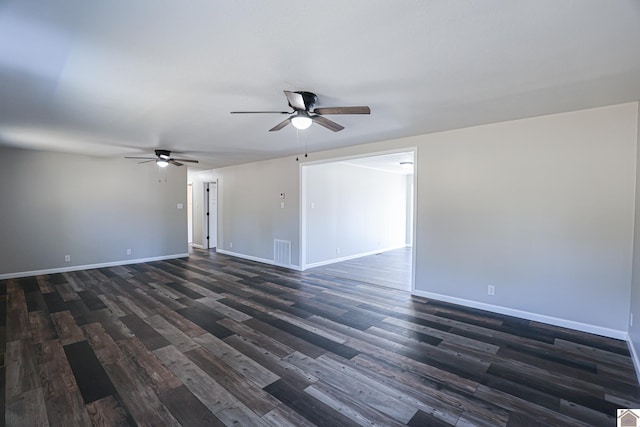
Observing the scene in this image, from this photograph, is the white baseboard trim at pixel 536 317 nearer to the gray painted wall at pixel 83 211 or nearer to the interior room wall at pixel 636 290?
the interior room wall at pixel 636 290

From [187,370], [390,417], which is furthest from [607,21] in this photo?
[187,370]

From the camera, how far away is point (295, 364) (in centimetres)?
258

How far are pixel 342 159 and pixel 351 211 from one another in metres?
2.31

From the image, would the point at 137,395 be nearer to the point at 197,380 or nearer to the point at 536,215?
the point at 197,380

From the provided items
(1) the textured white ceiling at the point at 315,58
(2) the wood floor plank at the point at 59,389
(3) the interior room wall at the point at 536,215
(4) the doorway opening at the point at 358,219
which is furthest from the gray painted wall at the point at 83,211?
(3) the interior room wall at the point at 536,215

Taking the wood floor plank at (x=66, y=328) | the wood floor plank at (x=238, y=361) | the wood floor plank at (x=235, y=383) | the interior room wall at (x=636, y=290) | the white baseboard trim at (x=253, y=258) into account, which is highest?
the interior room wall at (x=636, y=290)

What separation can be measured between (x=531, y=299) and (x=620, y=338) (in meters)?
0.81

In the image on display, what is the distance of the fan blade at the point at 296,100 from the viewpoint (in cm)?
238

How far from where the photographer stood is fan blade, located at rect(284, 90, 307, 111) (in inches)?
93.9

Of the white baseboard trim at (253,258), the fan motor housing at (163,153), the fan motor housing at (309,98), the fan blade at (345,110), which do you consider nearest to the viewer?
the fan blade at (345,110)

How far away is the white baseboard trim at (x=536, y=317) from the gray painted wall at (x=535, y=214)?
2 cm

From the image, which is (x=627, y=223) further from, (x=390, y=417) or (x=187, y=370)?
(x=187, y=370)

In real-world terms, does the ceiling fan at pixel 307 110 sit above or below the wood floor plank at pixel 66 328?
above

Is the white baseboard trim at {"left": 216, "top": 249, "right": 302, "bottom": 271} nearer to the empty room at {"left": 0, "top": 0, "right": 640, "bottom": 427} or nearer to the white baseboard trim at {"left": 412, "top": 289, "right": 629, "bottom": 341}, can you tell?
the empty room at {"left": 0, "top": 0, "right": 640, "bottom": 427}
